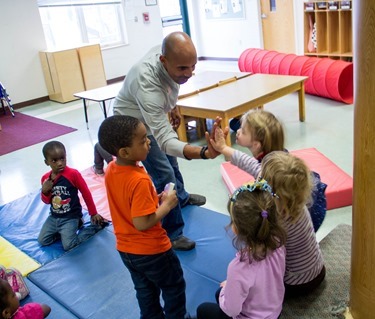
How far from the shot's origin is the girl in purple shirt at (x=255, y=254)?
1.38 m

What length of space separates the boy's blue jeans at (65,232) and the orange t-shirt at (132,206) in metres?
1.17

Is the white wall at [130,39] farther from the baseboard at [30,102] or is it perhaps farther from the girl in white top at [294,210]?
the girl in white top at [294,210]

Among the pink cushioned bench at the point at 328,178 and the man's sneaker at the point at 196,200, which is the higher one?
the pink cushioned bench at the point at 328,178

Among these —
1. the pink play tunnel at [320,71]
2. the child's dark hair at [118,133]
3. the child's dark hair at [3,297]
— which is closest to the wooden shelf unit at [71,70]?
the pink play tunnel at [320,71]

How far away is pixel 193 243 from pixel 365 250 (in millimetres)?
1218

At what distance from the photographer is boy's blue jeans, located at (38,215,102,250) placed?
9.07 ft

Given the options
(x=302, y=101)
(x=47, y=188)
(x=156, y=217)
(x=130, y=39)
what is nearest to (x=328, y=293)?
(x=156, y=217)

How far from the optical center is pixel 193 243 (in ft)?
8.48

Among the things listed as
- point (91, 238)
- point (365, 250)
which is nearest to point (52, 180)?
point (91, 238)

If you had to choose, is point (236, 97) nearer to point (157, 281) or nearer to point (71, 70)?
point (157, 281)

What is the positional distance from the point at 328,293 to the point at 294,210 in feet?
1.91

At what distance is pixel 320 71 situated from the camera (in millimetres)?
5477

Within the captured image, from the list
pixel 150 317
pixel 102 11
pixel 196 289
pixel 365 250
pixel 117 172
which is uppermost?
pixel 102 11

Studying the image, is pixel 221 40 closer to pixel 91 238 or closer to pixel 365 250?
pixel 91 238
